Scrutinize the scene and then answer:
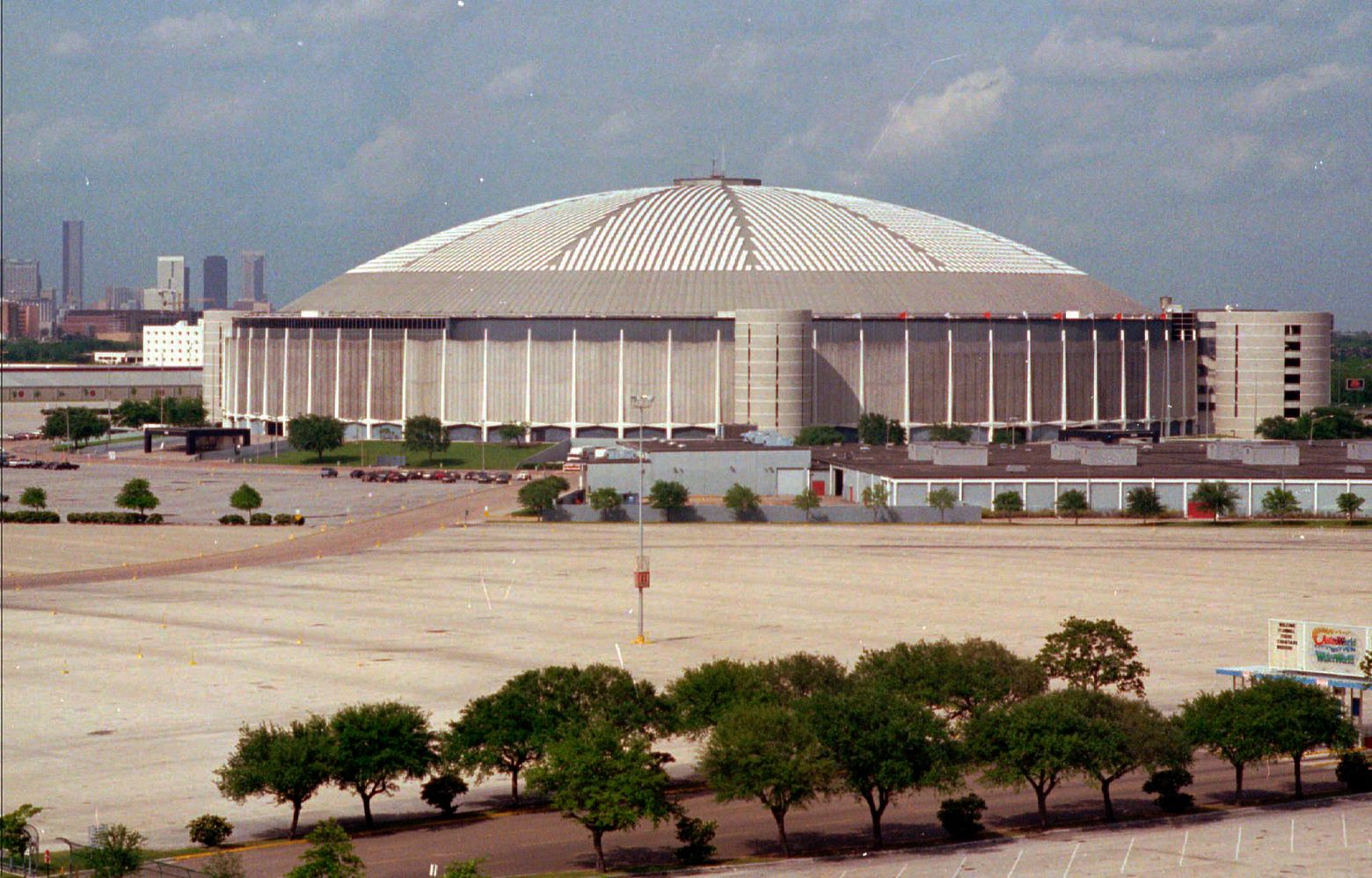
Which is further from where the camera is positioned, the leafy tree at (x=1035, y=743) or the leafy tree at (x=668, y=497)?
the leafy tree at (x=668, y=497)

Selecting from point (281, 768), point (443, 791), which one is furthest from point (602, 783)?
point (281, 768)

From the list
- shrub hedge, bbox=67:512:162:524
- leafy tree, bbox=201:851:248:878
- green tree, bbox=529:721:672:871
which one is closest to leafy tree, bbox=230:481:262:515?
shrub hedge, bbox=67:512:162:524

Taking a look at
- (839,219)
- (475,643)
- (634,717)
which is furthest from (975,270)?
(634,717)

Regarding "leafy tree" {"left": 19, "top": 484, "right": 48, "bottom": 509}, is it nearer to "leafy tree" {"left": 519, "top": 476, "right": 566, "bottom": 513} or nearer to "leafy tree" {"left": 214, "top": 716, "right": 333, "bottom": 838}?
"leafy tree" {"left": 519, "top": 476, "right": 566, "bottom": 513}

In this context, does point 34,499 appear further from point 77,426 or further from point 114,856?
point 114,856

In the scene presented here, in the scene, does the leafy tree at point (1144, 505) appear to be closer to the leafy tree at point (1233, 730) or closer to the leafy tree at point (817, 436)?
the leafy tree at point (817, 436)

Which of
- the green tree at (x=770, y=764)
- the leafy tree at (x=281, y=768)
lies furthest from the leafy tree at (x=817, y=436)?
the leafy tree at (x=281, y=768)

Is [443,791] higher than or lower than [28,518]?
lower
